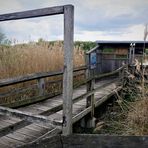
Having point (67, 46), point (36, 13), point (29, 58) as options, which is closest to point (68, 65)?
point (67, 46)

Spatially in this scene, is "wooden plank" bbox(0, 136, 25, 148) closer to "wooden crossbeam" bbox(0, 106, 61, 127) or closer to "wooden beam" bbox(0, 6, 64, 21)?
"wooden crossbeam" bbox(0, 106, 61, 127)

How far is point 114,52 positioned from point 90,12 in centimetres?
509

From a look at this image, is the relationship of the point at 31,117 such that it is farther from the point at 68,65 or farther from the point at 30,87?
the point at 30,87

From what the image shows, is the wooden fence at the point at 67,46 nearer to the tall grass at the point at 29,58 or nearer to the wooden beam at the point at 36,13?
the wooden beam at the point at 36,13

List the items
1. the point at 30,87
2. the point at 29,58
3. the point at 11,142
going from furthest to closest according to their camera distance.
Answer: the point at 29,58 → the point at 30,87 → the point at 11,142

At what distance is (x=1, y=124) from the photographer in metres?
3.87

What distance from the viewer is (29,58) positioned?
604 cm

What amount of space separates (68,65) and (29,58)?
3929mm

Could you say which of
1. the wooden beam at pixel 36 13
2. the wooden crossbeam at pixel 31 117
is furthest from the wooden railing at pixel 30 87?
the wooden beam at pixel 36 13

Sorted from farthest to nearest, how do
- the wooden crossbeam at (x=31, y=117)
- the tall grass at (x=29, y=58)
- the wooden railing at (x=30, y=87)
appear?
the tall grass at (x=29, y=58), the wooden railing at (x=30, y=87), the wooden crossbeam at (x=31, y=117)

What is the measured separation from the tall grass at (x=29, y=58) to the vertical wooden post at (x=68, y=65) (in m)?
3.08

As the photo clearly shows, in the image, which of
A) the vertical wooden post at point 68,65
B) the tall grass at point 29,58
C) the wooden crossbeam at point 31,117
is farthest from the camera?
the tall grass at point 29,58

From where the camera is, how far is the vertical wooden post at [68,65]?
218 cm

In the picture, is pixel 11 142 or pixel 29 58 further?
pixel 29 58
